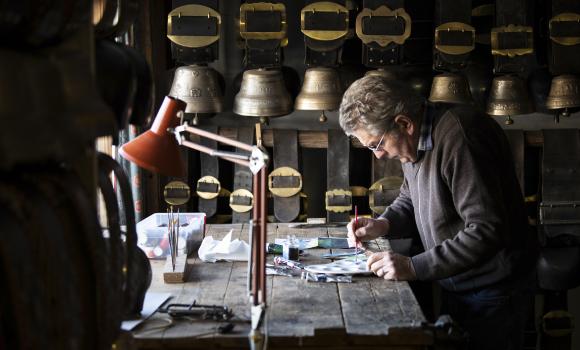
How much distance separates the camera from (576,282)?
16.0 ft

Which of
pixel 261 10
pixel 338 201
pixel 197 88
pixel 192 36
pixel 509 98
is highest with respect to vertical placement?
pixel 261 10

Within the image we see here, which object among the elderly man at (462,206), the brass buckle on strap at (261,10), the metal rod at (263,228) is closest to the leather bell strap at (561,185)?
the brass buckle on strap at (261,10)

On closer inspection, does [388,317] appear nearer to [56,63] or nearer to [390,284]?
[390,284]

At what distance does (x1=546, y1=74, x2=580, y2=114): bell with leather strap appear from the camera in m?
4.82

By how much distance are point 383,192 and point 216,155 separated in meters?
2.73

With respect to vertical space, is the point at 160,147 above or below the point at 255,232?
above

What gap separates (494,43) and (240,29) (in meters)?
1.51

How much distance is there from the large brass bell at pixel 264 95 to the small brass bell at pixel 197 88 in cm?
17

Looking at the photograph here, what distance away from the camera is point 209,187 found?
5.00 meters

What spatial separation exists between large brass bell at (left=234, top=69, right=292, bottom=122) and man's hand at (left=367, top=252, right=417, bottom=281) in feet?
6.27

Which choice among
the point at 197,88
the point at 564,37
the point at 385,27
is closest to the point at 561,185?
the point at 564,37

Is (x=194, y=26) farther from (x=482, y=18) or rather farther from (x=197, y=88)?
(x=482, y=18)

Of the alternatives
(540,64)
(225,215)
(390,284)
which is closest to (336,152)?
(225,215)

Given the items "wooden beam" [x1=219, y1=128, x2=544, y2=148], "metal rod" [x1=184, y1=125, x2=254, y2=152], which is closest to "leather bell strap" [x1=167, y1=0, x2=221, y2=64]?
"wooden beam" [x1=219, y1=128, x2=544, y2=148]
